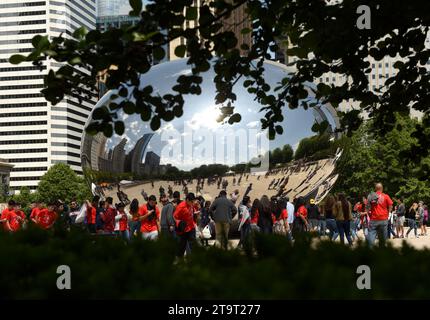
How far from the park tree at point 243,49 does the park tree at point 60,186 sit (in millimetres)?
111897

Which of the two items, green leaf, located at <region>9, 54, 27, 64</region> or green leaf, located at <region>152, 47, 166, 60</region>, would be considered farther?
green leaf, located at <region>152, 47, 166, 60</region>

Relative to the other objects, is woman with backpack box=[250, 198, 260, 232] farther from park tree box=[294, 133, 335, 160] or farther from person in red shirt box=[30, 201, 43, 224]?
person in red shirt box=[30, 201, 43, 224]

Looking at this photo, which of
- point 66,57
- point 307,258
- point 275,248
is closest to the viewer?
point 307,258

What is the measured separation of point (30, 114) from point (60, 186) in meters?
54.1

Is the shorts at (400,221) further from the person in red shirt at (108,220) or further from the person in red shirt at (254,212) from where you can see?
the person in red shirt at (108,220)

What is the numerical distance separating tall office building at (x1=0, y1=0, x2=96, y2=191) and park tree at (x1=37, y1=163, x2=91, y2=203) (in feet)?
157

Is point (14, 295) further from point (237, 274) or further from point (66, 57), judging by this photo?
point (66, 57)

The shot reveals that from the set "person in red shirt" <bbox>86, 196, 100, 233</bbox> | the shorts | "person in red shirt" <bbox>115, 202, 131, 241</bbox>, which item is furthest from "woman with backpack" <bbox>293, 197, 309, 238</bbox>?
the shorts

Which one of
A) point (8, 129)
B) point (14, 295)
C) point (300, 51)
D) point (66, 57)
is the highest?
point (8, 129)

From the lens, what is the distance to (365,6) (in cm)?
738

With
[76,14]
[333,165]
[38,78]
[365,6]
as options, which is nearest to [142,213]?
[333,165]

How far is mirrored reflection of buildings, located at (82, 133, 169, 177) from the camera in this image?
779 inches

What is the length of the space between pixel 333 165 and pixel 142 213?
304 inches

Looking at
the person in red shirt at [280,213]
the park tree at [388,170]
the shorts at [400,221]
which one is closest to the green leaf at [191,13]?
the person in red shirt at [280,213]
